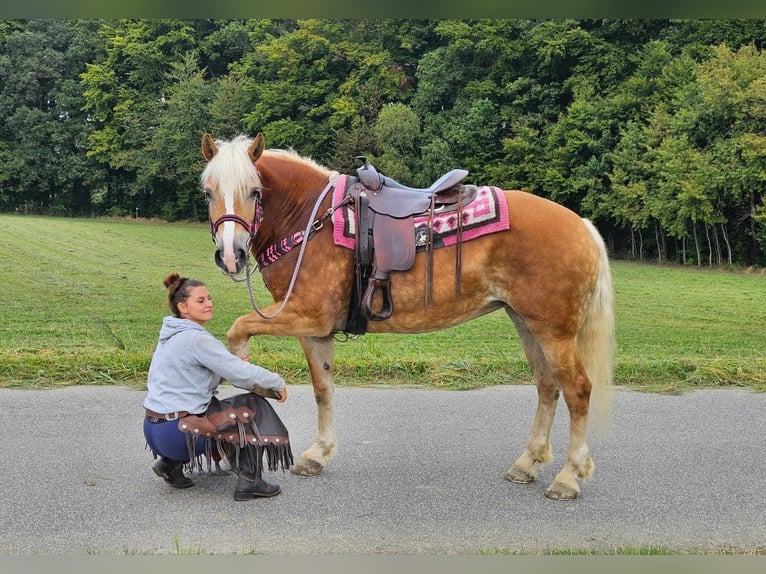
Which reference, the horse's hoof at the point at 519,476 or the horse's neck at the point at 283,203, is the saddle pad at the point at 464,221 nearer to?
the horse's neck at the point at 283,203

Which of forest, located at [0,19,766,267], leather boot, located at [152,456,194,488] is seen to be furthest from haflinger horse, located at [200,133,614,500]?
forest, located at [0,19,766,267]

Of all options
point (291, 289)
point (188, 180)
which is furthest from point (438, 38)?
point (291, 289)

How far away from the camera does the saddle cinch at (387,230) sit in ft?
11.9

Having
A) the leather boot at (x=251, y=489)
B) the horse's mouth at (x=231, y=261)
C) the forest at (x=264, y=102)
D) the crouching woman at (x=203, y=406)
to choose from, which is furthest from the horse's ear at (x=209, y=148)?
the forest at (x=264, y=102)

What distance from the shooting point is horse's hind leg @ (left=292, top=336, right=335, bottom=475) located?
154 inches

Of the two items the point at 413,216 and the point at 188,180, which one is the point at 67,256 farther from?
the point at 413,216

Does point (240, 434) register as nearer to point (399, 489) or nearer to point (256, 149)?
point (399, 489)

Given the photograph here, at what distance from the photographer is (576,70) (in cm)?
1221

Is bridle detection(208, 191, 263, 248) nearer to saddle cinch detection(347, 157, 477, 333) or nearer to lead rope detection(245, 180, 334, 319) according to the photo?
lead rope detection(245, 180, 334, 319)

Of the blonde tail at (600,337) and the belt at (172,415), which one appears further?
the blonde tail at (600,337)

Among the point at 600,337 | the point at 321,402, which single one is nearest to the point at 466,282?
the point at 600,337

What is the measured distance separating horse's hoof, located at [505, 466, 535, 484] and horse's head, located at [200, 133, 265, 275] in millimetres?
2040

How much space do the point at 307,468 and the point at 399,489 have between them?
61 centimetres

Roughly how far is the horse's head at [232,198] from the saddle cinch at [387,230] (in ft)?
2.02
